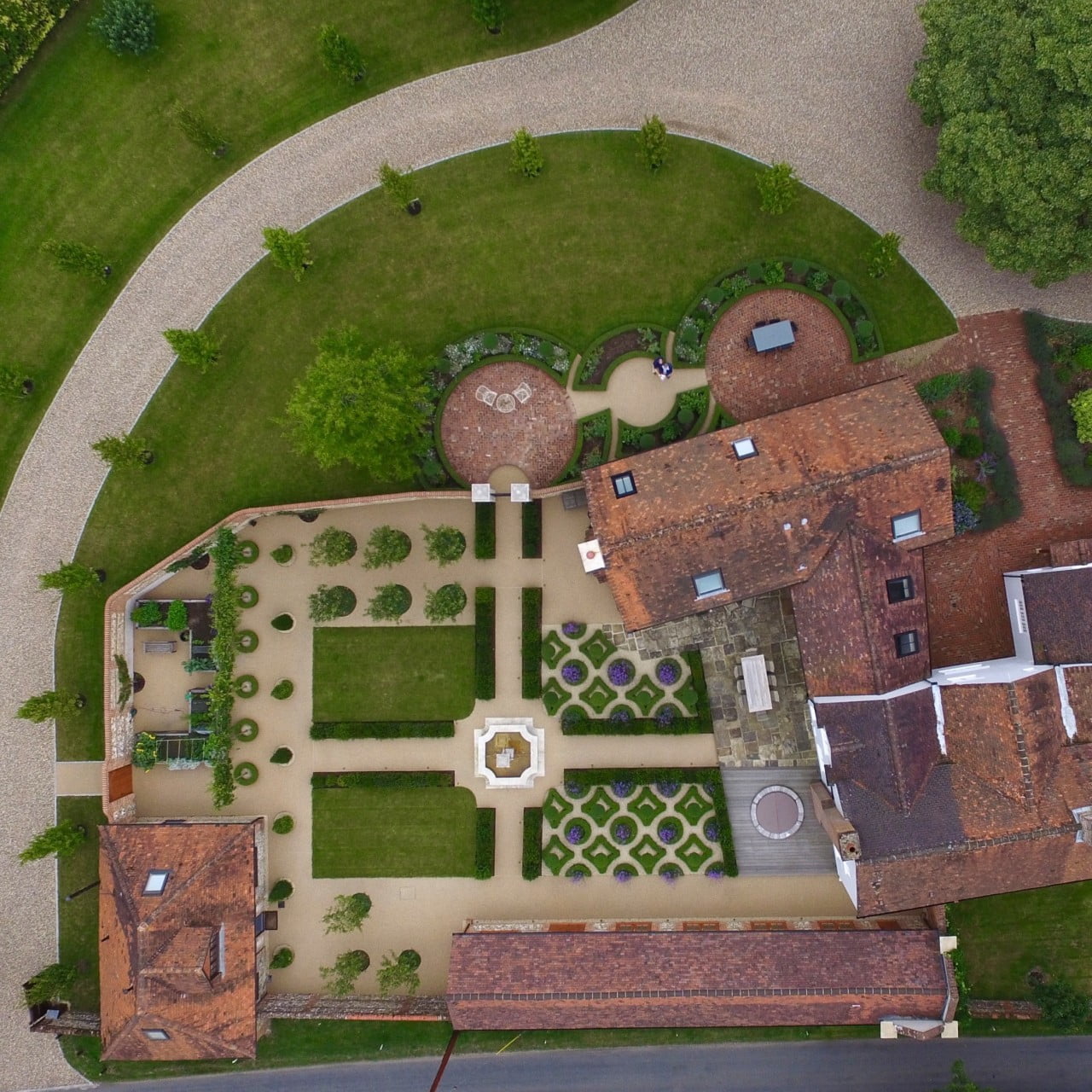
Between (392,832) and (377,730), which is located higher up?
(377,730)

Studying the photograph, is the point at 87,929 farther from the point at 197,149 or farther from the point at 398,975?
the point at 197,149

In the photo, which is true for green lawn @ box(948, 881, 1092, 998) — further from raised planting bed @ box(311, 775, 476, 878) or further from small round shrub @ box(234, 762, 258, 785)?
small round shrub @ box(234, 762, 258, 785)

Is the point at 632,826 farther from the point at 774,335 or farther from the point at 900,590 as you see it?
the point at 774,335

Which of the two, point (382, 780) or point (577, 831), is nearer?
point (577, 831)

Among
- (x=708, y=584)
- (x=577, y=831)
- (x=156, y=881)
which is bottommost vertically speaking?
(x=156, y=881)

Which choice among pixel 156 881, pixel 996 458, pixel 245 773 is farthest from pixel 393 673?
pixel 996 458

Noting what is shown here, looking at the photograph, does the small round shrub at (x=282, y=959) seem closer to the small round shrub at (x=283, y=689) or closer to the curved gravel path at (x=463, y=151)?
the curved gravel path at (x=463, y=151)

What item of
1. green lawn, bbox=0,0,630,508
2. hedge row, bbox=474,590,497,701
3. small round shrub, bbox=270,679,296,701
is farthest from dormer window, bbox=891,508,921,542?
small round shrub, bbox=270,679,296,701

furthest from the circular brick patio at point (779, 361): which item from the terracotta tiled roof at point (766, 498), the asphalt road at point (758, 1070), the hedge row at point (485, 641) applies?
the asphalt road at point (758, 1070)
